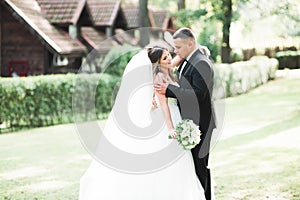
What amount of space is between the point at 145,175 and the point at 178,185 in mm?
384

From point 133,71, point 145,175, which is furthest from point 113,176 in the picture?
point 133,71

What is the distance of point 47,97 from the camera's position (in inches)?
655

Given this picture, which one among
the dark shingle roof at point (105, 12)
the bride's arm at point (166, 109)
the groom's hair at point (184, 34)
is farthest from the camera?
the dark shingle roof at point (105, 12)

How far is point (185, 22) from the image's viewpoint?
28.1 m

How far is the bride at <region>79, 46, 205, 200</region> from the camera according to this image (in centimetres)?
593

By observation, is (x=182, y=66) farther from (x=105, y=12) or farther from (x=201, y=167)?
(x=105, y=12)

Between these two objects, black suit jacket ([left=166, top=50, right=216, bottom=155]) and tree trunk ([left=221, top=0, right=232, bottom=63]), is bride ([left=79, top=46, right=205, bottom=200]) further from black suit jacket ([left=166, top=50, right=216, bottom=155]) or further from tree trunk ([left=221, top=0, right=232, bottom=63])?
tree trunk ([left=221, top=0, right=232, bottom=63])

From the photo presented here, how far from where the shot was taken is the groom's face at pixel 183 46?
6191 mm

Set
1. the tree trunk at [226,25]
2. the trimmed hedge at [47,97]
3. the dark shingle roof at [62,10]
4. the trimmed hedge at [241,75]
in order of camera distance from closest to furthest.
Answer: the trimmed hedge at [47,97] → the trimmed hedge at [241,75] → the dark shingle roof at [62,10] → the tree trunk at [226,25]

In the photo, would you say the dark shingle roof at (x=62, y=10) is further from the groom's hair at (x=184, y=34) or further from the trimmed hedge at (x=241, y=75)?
the groom's hair at (x=184, y=34)

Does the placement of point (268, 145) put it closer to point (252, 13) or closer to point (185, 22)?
point (185, 22)

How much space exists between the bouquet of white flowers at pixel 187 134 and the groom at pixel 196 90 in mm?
323

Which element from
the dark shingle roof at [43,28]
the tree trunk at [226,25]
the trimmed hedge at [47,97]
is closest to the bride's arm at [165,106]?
the trimmed hedge at [47,97]

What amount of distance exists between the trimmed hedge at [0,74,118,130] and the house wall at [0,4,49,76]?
6352mm
